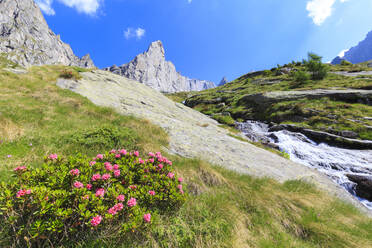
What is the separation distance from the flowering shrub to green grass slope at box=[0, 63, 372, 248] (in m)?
0.27

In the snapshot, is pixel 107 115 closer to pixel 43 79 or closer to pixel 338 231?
pixel 43 79

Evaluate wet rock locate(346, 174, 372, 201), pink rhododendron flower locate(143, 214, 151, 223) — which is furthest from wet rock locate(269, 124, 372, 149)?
pink rhododendron flower locate(143, 214, 151, 223)

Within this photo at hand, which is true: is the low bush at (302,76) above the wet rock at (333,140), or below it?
above

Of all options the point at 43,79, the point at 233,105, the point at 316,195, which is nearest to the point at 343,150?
the point at 316,195

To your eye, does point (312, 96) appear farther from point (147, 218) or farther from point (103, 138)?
point (147, 218)

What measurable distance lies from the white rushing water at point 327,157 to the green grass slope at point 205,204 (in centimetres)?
799

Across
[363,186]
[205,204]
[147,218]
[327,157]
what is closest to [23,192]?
[147,218]

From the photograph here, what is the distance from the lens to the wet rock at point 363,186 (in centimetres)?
934

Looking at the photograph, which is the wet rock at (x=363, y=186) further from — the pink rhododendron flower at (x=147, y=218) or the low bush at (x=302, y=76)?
the low bush at (x=302, y=76)

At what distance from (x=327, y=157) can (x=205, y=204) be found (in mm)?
16460

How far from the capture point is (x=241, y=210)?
13.1 ft

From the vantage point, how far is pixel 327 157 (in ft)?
45.0

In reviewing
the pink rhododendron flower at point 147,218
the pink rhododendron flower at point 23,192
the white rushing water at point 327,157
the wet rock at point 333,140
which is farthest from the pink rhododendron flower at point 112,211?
the wet rock at point 333,140

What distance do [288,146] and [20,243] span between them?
1954 centimetres
